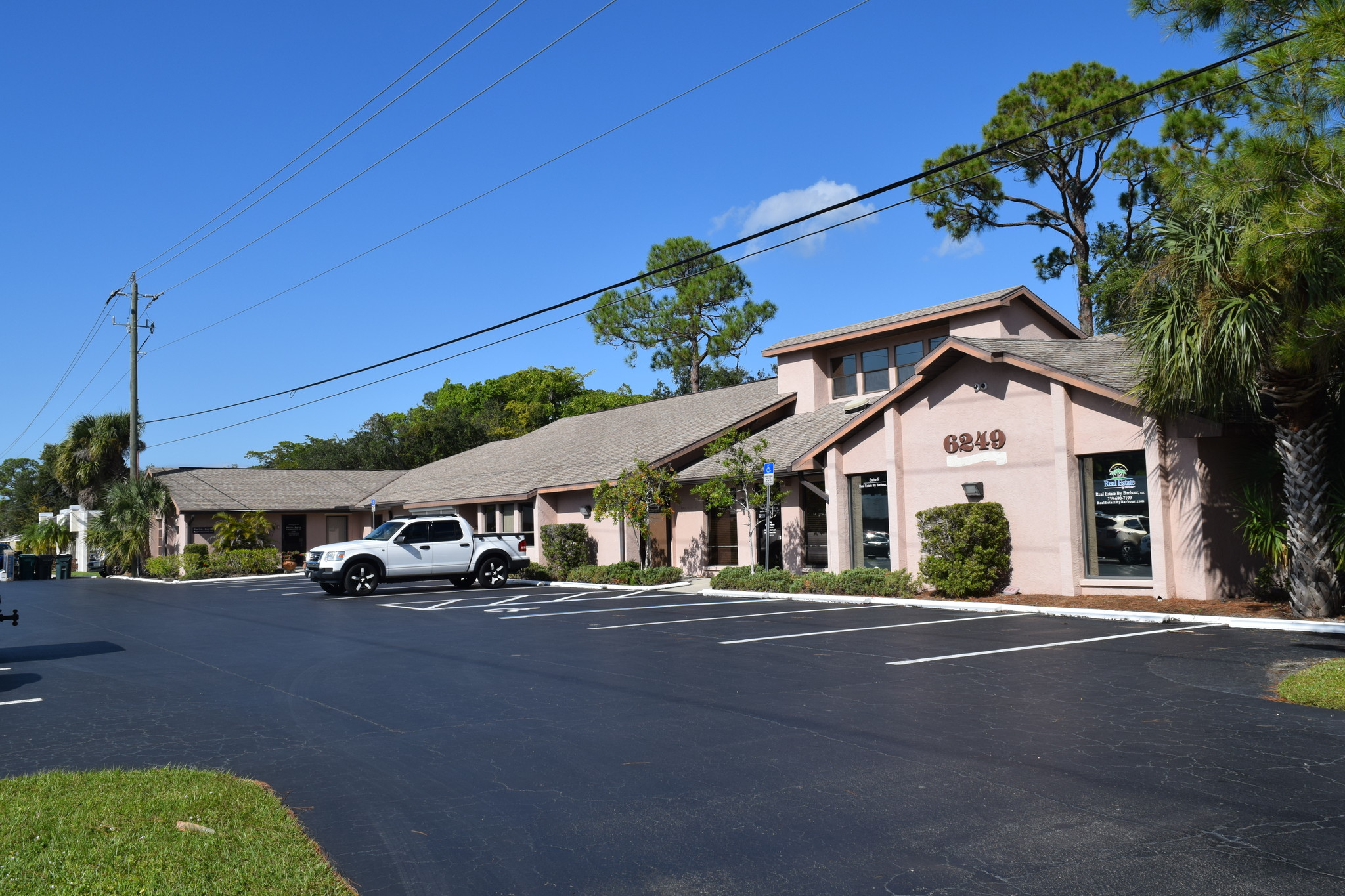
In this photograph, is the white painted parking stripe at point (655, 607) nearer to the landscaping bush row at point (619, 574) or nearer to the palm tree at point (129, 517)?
the landscaping bush row at point (619, 574)

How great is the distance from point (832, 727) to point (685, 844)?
3.06 m

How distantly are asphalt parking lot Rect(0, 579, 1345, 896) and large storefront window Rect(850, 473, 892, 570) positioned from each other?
23.6 feet

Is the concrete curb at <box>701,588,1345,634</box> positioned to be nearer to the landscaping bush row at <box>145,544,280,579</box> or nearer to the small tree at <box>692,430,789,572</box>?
the small tree at <box>692,430,789,572</box>

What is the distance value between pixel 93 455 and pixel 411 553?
31.1 metres

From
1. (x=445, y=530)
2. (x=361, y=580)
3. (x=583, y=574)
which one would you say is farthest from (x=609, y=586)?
(x=361, y=580)

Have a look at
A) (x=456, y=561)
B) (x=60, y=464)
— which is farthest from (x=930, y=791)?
(x=60, y=464)

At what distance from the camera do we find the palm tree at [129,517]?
43.8m

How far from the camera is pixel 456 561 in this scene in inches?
1109

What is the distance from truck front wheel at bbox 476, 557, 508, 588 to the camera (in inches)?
1133

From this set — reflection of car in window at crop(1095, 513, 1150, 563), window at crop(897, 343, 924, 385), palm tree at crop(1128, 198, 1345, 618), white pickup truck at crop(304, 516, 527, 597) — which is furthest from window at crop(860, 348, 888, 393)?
palm tree at crop(1128, 198, 1345, 618)

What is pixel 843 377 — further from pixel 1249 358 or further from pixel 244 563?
pixel 244 563

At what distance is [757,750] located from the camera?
7.70 metres

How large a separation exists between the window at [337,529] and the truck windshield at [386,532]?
21.9 meters

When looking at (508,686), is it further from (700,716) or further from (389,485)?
(389,485)
